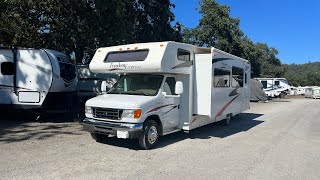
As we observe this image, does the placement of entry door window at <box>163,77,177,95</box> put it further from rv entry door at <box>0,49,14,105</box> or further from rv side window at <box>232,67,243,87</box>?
rv entry door at <box>0,49,14,105</box>

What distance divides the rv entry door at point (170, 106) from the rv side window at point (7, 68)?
6.68 metres

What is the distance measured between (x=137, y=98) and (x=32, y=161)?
9.48ft

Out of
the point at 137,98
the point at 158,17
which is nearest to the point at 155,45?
the point at 137,98

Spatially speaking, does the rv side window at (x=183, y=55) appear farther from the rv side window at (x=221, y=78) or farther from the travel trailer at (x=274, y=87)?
the travel trailer at (x=274, y=87)

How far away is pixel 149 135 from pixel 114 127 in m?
0.96

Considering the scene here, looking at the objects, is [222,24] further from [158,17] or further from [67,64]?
[67,64]

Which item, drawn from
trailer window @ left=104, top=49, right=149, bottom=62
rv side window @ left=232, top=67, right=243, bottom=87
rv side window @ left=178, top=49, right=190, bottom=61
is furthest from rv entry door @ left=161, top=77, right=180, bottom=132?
rv side window @ left=232, top=67, right=243, bottom=87

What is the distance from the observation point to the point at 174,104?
952cm

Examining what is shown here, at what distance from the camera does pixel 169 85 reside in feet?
30.9

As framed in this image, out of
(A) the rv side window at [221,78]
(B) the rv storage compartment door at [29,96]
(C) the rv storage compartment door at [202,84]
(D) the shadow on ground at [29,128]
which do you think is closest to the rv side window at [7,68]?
(B) the rv storage compartment door at [29,96]

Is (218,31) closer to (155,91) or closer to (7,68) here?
(7,68)

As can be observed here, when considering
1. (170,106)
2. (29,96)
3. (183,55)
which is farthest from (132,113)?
(29,96)

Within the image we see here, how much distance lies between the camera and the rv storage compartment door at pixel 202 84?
10055mm

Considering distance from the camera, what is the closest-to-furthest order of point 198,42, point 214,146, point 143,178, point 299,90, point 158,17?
1. point 143,178
2. point 214,146
3. point 158,17
4. point 198,42
5. point 299,90
